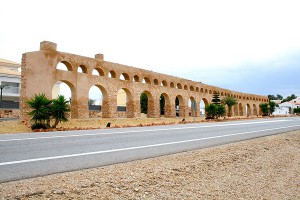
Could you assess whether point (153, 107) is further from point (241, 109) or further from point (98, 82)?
point (241, 109)

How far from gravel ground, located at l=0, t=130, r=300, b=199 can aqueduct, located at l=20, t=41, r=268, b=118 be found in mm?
17893

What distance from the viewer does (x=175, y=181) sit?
4949mm

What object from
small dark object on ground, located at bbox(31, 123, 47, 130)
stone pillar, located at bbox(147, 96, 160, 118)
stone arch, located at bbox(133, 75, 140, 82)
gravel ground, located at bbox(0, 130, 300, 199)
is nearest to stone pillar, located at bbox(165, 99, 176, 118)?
stone pillar, located at bbox(147, 96, 160, 118)

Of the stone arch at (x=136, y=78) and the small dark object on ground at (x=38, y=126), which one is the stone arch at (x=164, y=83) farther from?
the small dark object on ground at (x=38, y=126)

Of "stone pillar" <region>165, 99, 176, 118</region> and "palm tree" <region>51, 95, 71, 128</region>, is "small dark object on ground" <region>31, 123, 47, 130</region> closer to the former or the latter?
"palm tree" <region>51, 95, 71, 128</region>

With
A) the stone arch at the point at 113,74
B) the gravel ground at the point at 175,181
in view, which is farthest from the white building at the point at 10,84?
the gravel ground at the point at 175,181

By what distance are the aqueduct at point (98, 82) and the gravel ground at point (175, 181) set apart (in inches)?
704

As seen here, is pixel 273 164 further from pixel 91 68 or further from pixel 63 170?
pixel 91 68

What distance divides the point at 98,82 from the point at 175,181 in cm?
2253

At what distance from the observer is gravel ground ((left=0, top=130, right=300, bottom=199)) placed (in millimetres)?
4129

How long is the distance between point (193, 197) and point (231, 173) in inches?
76.2

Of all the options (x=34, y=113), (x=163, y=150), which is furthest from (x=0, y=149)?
(x=34, y=113)

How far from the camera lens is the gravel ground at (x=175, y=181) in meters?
4.13

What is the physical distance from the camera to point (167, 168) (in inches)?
A: 226
